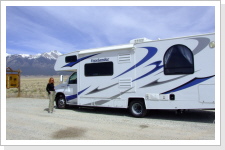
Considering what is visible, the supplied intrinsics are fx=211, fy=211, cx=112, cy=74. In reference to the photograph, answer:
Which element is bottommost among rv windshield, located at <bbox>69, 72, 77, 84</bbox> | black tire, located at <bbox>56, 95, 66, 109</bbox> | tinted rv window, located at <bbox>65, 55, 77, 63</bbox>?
black tire, located at <bbox>56, 95, 66, 109</bbox>

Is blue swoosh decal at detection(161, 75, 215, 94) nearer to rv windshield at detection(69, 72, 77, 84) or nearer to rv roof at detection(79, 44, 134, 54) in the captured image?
rv roof at detection(79, 44, 134, 54)

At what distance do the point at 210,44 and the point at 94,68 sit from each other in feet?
15.2

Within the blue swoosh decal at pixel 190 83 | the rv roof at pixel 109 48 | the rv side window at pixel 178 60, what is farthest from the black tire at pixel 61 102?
the blue swoosh decal at pixel 190 83

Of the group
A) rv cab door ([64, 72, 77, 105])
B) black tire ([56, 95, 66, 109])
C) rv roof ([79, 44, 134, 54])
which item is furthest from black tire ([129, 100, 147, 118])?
black tire ([56, 95, 66, 109])

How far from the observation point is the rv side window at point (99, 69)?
8.64 metres

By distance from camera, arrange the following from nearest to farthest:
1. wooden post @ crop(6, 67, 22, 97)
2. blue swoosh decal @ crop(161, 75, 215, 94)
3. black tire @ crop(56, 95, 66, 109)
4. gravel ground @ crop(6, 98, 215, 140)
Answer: gravel ground @ crop(6, 98, 215, 140) < blue swoosh decal @ crop(161, 75, 215, 94) < black tire @ crop(56, 95, 66, 109) < wooden post @ crop(6, 67, 22, 97)

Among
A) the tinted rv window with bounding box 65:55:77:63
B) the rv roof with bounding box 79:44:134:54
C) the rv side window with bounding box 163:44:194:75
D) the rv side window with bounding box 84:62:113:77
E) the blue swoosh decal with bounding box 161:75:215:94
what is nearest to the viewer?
the blue swoosh decal with bounding box 161:75:215:94

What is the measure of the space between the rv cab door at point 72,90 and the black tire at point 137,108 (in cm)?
324

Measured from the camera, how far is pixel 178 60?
7141mm

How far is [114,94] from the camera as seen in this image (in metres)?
8.43

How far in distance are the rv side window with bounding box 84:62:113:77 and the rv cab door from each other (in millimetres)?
1200

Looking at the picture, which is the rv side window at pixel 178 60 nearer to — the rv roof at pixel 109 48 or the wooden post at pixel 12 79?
the rv roof at pixel 109 48

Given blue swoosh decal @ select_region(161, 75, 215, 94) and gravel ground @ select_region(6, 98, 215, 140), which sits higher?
blue swoosh decal @ select_region(161, 75, 215, 94)

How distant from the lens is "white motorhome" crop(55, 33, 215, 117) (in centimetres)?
676
